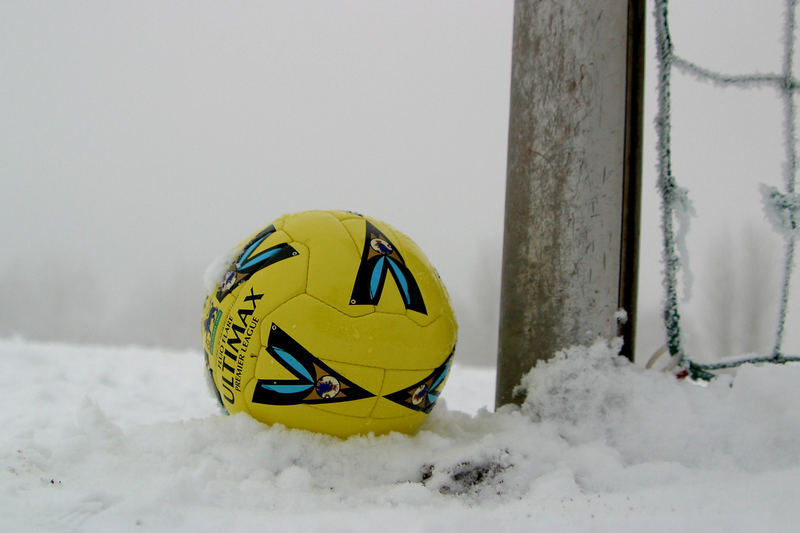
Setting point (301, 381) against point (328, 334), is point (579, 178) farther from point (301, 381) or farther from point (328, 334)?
point (301, 381)

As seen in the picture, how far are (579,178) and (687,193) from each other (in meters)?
0.33

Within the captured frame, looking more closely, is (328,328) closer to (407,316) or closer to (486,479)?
(407,316)

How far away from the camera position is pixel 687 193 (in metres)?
1.70

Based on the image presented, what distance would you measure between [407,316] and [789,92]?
54.3 inches

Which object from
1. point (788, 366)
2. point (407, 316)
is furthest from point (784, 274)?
point (407, 316)

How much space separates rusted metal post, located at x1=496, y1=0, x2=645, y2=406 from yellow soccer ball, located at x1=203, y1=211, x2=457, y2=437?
1.29 ft

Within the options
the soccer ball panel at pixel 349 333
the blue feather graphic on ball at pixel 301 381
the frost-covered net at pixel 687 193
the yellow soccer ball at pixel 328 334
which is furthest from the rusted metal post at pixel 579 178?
the blue feather graphic on ball at pixel 301 381

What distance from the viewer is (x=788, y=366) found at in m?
1.55

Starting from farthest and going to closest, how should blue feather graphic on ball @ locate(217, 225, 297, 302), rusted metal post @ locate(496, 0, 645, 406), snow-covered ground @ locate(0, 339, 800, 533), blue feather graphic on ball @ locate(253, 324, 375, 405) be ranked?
rusted metal post @ locate(496, 0, 645, 406), blue feather graphic on ball @ locate(217, 225, 297, 302), blue feather graphic on ball @ locate(253, 324, 375, 405), snow-covered ground @ locate(0, 339, 800, 533)

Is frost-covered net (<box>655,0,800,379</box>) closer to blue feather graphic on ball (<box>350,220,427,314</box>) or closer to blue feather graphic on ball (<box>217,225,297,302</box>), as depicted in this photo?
blue feather graphic on ball (<box>350,220,427,314</box>)

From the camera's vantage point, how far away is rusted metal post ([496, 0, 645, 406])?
5.72ft

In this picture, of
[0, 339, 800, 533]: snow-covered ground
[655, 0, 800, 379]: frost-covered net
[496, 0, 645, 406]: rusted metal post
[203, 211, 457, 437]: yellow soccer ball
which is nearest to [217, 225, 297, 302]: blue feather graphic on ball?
[203, 211, 457, 437]: yellow soccer ball

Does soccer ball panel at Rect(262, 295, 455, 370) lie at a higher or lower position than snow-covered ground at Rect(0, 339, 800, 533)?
higher

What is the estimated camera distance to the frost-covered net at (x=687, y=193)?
166 cm
